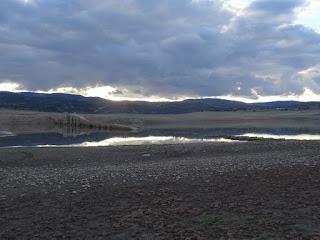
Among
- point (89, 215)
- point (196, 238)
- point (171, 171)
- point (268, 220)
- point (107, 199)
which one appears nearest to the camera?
point (196, 238)

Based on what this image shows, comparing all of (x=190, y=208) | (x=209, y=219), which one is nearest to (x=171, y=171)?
(x=190, y=208)

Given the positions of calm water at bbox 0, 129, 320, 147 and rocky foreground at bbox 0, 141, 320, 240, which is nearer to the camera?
rocky foreground at bbox 0, 141, 320, 240

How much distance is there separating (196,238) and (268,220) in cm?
218

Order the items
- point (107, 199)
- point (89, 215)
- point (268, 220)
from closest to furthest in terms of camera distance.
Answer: point (268, 220), point (89, 215), point (107, 199)

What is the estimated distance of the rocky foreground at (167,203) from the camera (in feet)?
36.0

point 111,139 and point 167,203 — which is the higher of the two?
point 167,203

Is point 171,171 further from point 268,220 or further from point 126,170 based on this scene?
point 268,220

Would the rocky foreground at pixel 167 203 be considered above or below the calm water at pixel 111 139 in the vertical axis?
above

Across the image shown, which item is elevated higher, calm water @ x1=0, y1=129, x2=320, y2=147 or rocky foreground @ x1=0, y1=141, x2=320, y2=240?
rocky foreground @ x1=0, y1=141, x2=320, y2=240

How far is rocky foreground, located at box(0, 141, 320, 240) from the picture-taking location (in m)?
11.0

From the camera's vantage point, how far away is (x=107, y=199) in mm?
14773

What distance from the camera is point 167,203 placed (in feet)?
45.4

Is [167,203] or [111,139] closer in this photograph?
[167,203]

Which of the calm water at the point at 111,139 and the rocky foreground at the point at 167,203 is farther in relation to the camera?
the calm water at the point at 111,139
